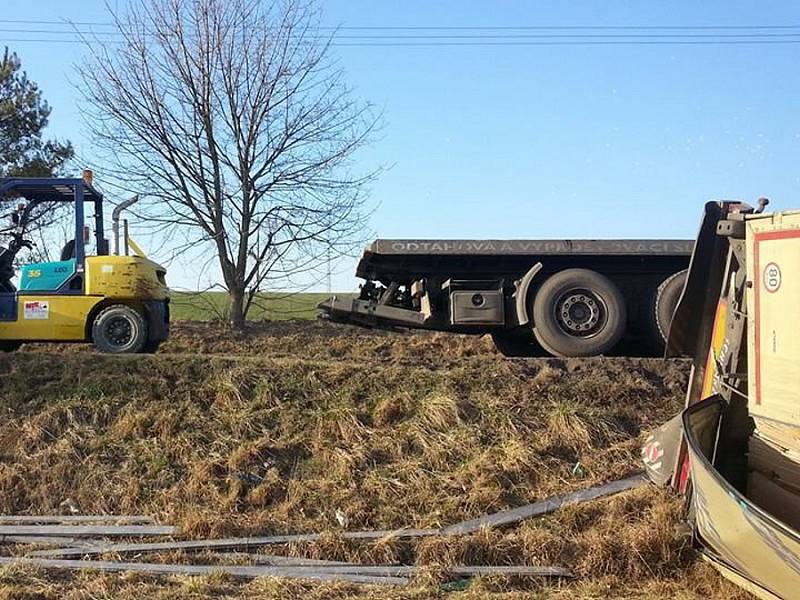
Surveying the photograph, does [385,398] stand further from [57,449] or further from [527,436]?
[57,449]

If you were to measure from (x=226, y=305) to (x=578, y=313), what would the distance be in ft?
28.5

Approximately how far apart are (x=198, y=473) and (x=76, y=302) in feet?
14.6

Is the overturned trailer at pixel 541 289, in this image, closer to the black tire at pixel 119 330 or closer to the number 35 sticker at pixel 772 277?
the black tire at pixel 119 330

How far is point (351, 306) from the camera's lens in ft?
33.1

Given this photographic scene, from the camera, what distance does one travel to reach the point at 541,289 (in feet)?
30.5

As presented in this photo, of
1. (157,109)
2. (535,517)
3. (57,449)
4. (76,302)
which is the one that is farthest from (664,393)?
(157,109)

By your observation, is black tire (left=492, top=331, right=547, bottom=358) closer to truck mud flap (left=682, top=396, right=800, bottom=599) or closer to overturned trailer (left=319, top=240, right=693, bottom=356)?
overturned trailer (left=319, top=240, right=693, bottom=356)

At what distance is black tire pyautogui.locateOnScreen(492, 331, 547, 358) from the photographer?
416 inches

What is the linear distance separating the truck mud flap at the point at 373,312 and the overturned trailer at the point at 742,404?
465 cm

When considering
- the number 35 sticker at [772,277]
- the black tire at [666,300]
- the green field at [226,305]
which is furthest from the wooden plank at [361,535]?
the green field at [226,305]

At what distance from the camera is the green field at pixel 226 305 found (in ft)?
52.3

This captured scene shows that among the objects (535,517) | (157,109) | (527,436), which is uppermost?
(157,109)

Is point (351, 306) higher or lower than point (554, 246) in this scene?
lower

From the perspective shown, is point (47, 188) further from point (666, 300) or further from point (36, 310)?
point (666, 300)
